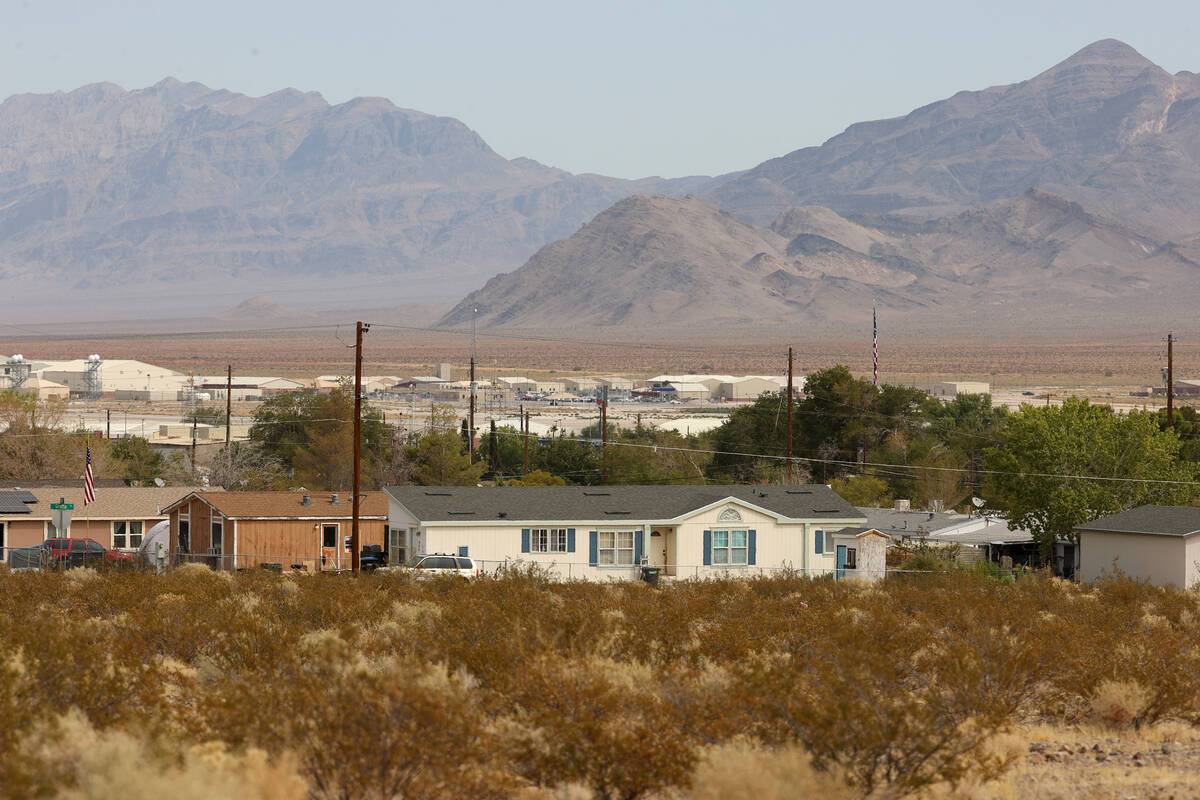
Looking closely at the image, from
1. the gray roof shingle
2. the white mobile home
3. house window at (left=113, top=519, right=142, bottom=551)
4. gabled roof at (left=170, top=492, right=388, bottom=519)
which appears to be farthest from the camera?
house window at (left=113, top=519, right=142, bottom=551)

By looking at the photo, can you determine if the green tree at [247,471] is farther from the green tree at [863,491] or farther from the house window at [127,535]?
the green tree at [863,491]

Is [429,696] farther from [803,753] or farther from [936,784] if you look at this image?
[936,784]

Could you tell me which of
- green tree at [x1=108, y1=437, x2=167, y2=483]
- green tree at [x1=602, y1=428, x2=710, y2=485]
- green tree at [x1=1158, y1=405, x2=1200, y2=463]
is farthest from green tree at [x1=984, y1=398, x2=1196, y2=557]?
green tree at [x1=108, y1=437, x2=167, y2=483]

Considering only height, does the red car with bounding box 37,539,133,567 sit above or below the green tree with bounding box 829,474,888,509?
below

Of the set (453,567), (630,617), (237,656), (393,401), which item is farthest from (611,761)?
(393,401)

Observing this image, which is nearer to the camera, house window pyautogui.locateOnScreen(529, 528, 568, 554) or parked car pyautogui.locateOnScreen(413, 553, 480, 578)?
parked car pyautogui.locateOnScreen(413, 553, 480, 578)

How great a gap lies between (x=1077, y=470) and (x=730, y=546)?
12.6 meters

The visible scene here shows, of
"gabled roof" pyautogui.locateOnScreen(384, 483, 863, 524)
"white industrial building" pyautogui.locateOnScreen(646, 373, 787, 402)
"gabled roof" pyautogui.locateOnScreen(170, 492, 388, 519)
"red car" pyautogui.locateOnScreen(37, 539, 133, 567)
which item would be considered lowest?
"red car" pyautogui.locateOnScreen(37, 539, 133, 567)

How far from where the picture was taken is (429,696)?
563 inches

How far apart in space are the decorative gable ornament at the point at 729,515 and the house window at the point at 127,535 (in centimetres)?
2224

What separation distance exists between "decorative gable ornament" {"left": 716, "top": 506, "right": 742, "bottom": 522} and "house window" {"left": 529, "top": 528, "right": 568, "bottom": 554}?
4.80m

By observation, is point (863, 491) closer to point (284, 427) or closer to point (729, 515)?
point (729, 515)

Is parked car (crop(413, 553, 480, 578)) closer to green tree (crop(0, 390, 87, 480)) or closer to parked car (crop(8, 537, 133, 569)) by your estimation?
parked car (crop(8, 537, 133, 569))

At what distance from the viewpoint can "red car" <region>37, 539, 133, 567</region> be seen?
147 ft
